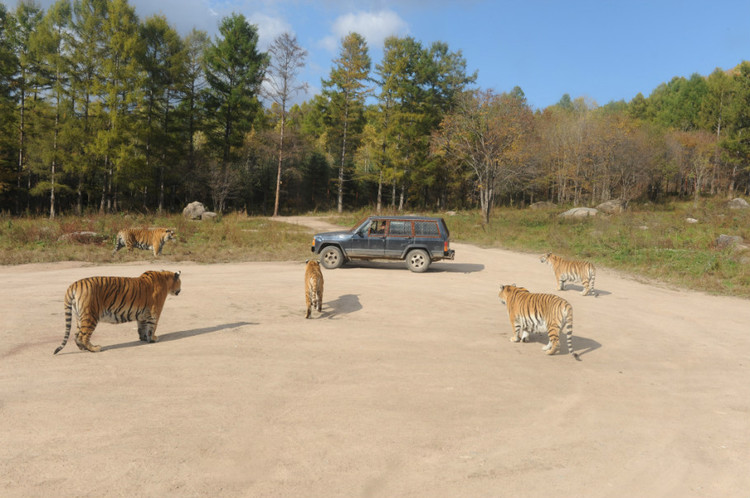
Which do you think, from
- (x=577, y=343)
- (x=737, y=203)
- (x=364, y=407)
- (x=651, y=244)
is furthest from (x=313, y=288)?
(x=737, y=203)

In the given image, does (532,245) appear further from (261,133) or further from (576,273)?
(261,133)

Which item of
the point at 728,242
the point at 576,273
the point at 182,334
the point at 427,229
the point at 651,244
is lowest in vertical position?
the point at 182,334

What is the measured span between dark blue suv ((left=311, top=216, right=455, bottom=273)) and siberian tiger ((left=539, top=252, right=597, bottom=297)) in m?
3.71

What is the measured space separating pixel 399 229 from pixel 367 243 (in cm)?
126

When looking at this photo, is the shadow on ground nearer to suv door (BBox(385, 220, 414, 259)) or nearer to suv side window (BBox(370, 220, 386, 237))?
suv door (BBox(385, 220, 414, 259))

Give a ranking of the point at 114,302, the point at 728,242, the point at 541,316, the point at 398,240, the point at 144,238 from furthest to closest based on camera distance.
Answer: the point at 728,242 < the point at 144,238 < the point at 398,240 < the point at 541,316 < the point at 114,302

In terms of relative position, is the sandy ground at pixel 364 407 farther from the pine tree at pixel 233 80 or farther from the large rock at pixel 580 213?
the pine tree at pixel 233 80

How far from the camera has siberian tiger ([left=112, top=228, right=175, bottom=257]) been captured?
55.3ft

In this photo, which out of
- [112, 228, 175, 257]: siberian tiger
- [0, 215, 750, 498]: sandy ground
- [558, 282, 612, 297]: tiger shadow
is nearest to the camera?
[0, 215, 750, 498]: sandy ground

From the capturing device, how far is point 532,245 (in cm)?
2323

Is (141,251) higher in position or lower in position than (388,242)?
lower

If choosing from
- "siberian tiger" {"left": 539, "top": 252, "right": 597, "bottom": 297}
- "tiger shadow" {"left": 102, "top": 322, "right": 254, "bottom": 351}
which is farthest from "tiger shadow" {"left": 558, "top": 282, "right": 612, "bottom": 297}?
"tiger shadow" {"left": 102, "top": 322, "right": 254, "bottom": 351}

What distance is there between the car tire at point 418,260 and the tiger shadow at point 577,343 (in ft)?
23.3

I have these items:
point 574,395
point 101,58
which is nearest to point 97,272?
point 574,395
